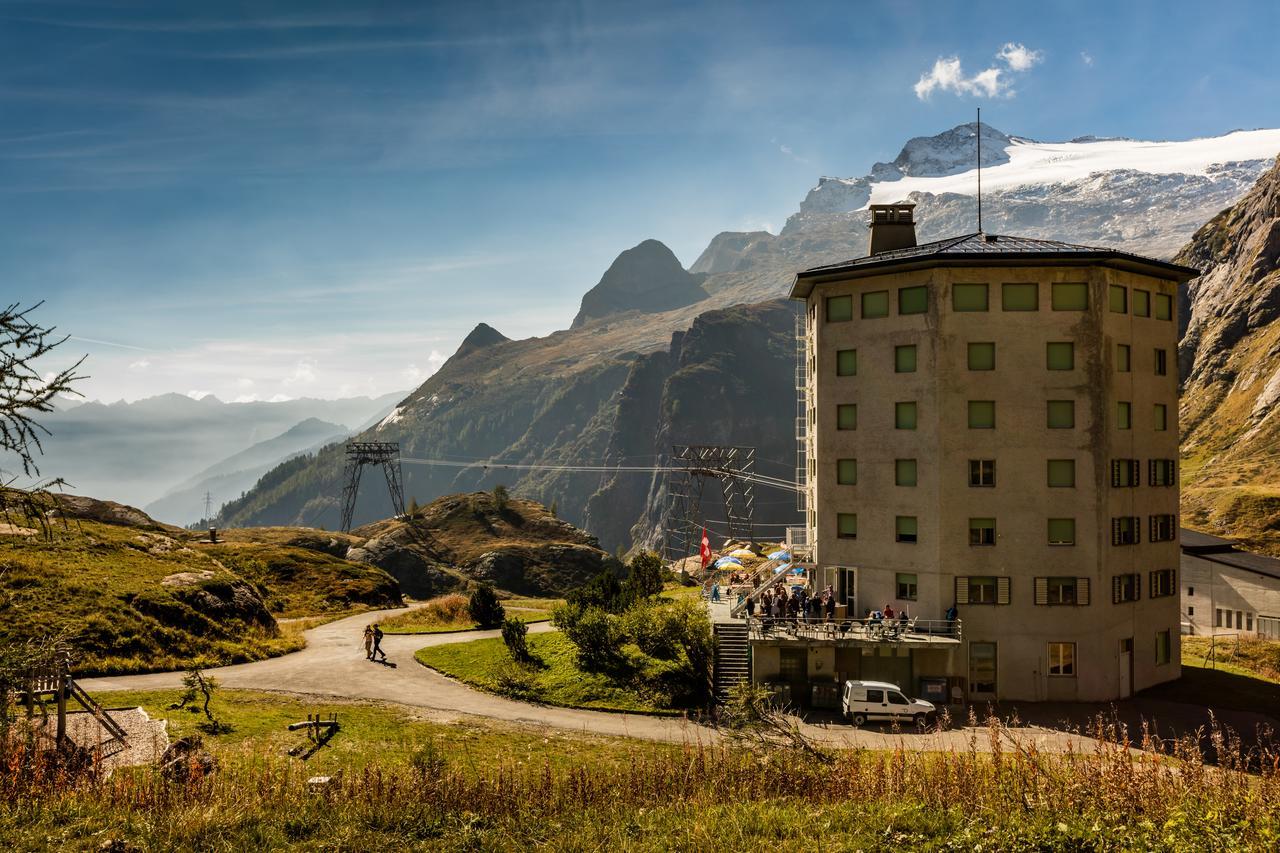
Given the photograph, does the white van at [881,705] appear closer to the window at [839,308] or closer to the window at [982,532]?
the window at [982,532]

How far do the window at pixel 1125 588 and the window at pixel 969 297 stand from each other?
16.6 meters

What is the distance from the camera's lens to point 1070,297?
45875mm

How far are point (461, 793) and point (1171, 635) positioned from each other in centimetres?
4658

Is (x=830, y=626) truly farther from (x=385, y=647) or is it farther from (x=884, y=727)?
(x=385, y=647)

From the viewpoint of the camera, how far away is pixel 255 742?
97.7ft

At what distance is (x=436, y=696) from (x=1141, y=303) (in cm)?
4519

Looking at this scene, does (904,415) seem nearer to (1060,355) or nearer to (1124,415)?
(1060,355)

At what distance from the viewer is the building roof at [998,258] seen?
45.4 m

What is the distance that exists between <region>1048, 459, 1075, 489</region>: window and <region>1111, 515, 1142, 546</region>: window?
3.28m

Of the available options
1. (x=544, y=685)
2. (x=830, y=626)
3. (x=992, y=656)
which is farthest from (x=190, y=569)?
(x=992, y=656)

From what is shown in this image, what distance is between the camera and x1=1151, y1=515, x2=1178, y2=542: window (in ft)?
158

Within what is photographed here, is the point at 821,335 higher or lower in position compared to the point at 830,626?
higher

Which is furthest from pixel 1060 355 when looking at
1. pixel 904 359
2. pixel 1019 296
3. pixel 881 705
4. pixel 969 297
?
pixel 881 705

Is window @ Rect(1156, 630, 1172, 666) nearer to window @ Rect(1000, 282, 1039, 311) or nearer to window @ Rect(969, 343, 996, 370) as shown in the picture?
window @ Rect(969, 343, 996, 370)
